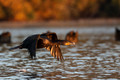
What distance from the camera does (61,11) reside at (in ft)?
270

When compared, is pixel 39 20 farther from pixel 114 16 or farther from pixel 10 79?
pixel 10 79

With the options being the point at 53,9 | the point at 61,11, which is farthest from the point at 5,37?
the point at 53,9

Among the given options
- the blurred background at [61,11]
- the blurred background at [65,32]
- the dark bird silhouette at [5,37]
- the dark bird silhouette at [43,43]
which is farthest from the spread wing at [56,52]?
the blurred background at [61,11]

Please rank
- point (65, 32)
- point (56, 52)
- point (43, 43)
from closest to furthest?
A: point (43, 43), point (56, 52), point (65, 32)

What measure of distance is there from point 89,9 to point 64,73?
7700 cm

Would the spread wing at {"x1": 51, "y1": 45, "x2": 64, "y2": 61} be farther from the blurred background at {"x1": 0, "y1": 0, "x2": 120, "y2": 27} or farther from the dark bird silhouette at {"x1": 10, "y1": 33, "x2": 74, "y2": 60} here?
the blurred background at {"x1": 0, "y1": 0, "x2": 120, "y2": 27}

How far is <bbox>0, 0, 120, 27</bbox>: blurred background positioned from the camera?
241ft

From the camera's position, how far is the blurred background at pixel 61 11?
7338cm

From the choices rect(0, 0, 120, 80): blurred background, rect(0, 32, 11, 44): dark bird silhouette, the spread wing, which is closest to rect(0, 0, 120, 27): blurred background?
rect(0, 0, 120, 80): blurred background

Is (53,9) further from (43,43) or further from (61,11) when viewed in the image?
(43,43)

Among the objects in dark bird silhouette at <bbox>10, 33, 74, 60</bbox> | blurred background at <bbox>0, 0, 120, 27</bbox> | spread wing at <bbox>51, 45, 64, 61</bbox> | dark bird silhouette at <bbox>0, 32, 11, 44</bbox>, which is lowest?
spread wing at <bbox>51, 45, 64, 61</bbox>

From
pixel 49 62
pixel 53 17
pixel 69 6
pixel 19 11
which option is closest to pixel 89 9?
pixel 69 6

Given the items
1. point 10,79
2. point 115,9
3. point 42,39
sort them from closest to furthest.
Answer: point 10,79, point 42,39, point 115,9

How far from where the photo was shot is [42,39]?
43.6 ft
